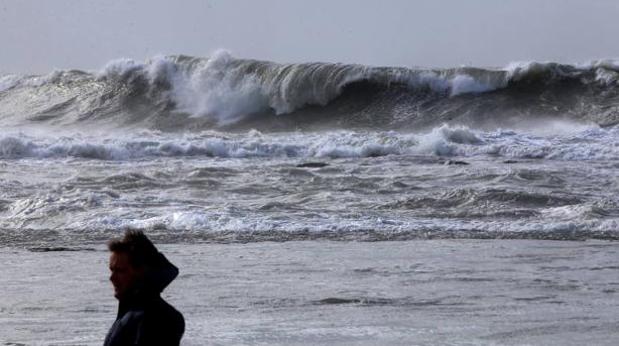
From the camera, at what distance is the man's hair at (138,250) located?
3.52 m

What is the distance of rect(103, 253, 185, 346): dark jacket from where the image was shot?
3477mm

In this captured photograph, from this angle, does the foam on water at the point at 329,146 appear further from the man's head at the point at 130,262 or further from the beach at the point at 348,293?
the man's head at the point at 130,262

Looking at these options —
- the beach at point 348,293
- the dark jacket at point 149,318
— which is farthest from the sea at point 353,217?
the dark jacket at point 149,318

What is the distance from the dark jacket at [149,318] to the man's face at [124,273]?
24 mm

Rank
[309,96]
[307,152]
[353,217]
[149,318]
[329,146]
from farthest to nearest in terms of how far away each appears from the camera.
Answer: [309,96] < [307,152] < [329,146] < [353,217] < [149,318]

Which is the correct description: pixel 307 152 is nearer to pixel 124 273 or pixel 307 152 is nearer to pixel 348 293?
pixel 348 293

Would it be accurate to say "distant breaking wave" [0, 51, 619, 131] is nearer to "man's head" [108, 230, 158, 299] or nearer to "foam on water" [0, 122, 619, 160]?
"foam on water" [0, 122, 619, 160]

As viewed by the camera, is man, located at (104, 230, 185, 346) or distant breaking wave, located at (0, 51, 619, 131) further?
distant breaking wave, located at (0, 51, 619, 131)

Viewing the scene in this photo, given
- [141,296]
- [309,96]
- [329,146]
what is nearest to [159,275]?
[141,296]

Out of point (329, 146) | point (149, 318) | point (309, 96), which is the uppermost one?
point (309, 96)

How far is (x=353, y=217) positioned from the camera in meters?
12.4

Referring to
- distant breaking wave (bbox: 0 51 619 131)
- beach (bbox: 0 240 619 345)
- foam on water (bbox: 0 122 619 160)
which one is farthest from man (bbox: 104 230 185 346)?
distant breaking wave (bbox: 0 51 619 131)

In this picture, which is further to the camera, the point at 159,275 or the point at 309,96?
the point at 309,96

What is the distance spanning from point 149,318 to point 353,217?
9005 mm
